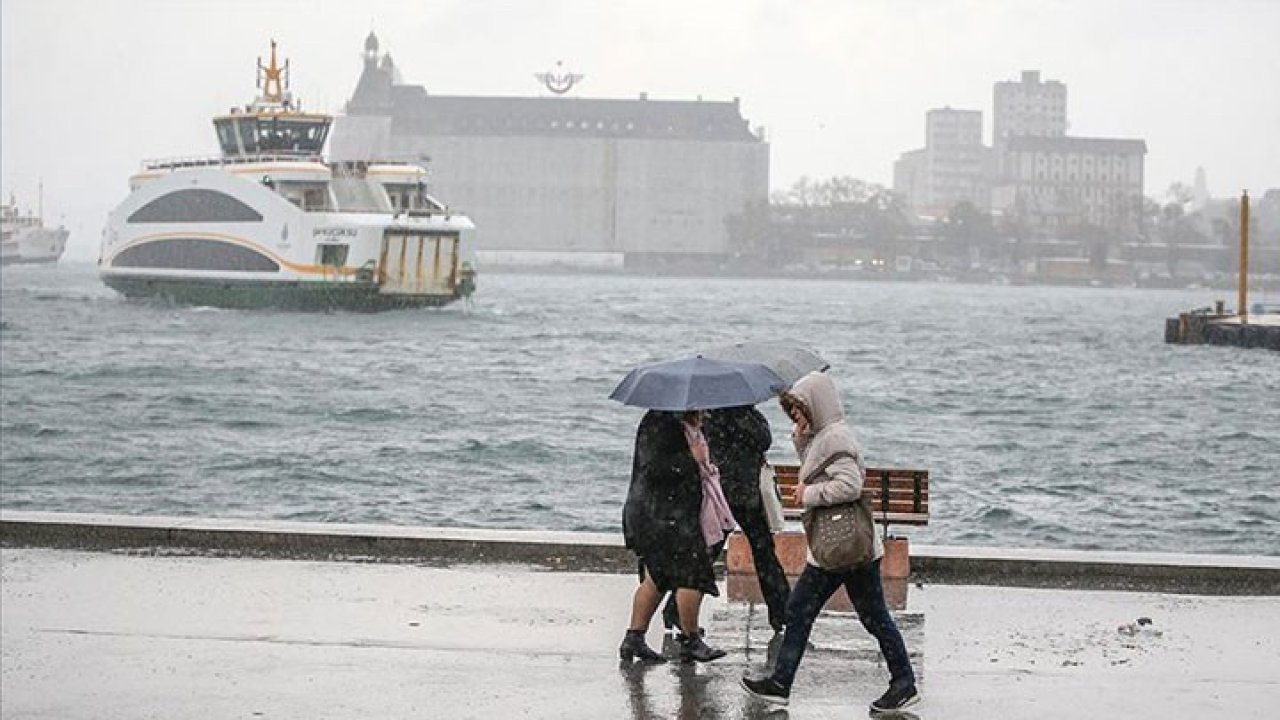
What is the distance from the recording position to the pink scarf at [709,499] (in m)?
8.39

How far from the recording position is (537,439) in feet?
103

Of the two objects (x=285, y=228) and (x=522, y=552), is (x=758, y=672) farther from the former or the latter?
(x=285, y=228)

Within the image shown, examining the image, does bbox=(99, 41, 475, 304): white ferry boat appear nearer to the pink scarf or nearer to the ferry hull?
the ferry hull

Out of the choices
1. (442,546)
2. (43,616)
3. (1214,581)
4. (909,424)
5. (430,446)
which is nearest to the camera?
(43,616)

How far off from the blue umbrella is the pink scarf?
0.68ft

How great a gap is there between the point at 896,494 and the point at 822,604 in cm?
229

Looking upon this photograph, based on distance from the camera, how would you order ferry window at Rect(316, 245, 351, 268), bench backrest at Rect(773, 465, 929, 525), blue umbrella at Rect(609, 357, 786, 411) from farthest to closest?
ferry window at Rect(316, 245, 351, 268), bench backrest at Rect(773, 465, 929, 525), blue umbrella at Rect(609, 357, 786, 411)

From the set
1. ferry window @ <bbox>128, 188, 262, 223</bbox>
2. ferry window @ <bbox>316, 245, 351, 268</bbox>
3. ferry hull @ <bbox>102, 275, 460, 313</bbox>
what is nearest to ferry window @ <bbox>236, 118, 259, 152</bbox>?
ferry window @ <bbox>128, 188, 262, 223</bbox>

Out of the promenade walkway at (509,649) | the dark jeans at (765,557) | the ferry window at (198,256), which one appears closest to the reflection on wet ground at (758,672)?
the promenade walkway at (509,649)

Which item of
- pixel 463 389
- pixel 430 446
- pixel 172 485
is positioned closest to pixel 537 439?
pixel 430 446

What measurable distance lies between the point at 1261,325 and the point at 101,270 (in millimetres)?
46718

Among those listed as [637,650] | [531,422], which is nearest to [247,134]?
[531,422]

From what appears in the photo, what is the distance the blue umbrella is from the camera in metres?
8.19

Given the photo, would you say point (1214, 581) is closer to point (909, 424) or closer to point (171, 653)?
point (171, 653)
